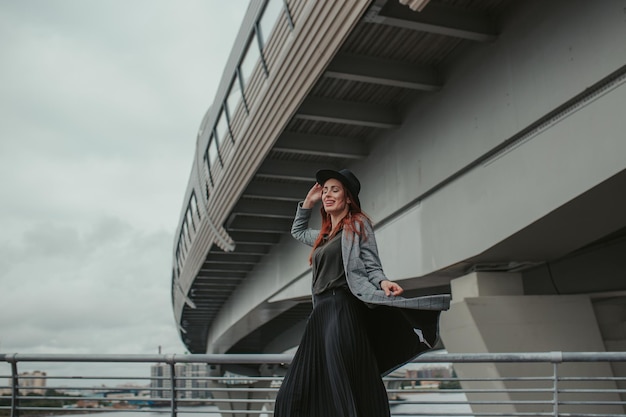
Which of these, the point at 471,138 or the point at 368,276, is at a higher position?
the point at 471,138

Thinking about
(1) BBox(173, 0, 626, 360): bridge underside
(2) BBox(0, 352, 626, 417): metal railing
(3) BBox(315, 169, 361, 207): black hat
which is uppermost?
(1) BBox(173, 0, 626, 360): bridge underside

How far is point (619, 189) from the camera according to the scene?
5441mm

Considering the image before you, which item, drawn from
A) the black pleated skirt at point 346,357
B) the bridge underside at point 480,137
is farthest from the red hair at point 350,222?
the bridge underside at point 480,137

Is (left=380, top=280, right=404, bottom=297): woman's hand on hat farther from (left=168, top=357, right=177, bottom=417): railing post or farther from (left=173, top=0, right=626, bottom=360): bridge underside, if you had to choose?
(left=173, top=0, right=626, bottom=360): bridge underside

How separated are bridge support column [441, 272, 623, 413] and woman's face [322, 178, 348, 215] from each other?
13.4ft

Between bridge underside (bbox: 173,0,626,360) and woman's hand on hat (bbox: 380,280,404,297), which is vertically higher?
bridge underside (bbox: 173,0,626,360)

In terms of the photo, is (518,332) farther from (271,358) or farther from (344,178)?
(344,178)

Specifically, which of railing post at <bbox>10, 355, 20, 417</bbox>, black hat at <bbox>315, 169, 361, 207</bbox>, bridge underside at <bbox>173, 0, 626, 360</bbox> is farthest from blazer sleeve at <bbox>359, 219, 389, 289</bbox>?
railing post at <bbox>10, 355, 20, 417</bbox>

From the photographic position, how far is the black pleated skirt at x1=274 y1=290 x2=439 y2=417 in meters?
3.02

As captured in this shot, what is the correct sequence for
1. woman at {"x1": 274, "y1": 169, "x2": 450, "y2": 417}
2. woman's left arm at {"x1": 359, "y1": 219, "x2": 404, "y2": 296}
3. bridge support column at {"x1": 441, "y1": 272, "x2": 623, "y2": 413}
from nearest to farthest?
woman at {"x1": 274, "y1": 169, "x2": 450, "y2": 417} < woman's left arm at {"x1": 359, "y1": 219, "x2": 404, "y2": 296} < bridge support column at {"x1": 441, "y1": 272, "x2": 623, "y2": 413}

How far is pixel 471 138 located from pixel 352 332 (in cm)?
Result: 446

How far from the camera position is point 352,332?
121 inches

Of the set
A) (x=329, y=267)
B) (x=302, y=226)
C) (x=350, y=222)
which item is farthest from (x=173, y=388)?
(x=350, y=222)

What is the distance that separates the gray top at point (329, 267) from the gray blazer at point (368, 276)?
68 millimetres
